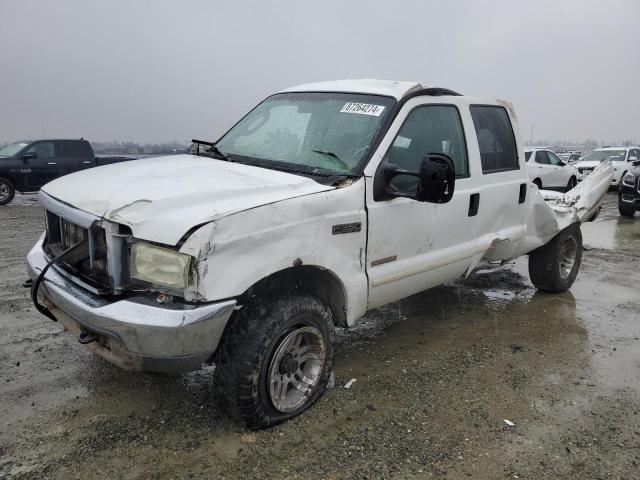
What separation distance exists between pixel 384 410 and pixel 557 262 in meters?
3.29

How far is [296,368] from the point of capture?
3123 millimetres

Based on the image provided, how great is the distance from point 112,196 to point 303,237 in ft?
3.44

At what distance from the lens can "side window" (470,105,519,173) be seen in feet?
14.3

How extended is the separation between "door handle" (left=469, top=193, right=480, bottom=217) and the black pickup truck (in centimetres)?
1165

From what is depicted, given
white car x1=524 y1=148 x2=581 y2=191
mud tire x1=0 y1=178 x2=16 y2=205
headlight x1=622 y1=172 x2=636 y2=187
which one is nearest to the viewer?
headlight x1=622 y1=172 x2=636 y2=187

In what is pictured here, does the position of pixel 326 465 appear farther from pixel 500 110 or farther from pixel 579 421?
pixel 500 110

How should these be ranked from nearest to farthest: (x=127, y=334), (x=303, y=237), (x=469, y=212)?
(x=127, y=334) → (x=303, y=237) → (x=469, y=212)

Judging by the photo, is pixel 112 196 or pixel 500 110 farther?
pixel 500 110

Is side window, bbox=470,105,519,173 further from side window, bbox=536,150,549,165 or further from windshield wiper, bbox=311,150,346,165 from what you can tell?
side window, bbox=536,150,549,165

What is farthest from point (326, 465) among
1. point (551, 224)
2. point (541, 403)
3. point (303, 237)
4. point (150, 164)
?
point (551, 224)

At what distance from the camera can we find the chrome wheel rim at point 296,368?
2.97 meters

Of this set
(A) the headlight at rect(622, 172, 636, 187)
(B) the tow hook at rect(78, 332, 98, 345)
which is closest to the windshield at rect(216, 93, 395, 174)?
(B) the tow hook at rect(78, 332, 98, 345)

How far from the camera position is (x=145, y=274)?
2.60 m

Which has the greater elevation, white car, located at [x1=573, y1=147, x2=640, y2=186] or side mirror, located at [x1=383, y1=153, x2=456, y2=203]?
side mirror, located at [x1=383, y1=153, x2=456, y2=203]
